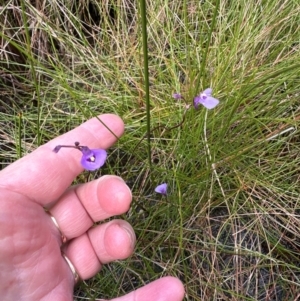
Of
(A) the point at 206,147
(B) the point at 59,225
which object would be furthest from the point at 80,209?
(A) the point at 206,147

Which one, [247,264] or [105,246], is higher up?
[105,246]

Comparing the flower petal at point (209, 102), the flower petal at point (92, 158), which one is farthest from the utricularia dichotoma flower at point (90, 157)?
the flower petal at point (209, 102)

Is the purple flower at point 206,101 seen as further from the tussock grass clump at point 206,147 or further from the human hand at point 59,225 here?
the human hand at point 59,225

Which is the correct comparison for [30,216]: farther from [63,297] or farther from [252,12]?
[252,12]

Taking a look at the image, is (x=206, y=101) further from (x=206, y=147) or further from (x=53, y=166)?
(x=53, y=166)

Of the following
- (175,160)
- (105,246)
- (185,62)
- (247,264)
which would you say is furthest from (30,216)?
(185,62)

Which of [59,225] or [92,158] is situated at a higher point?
[92,158]
